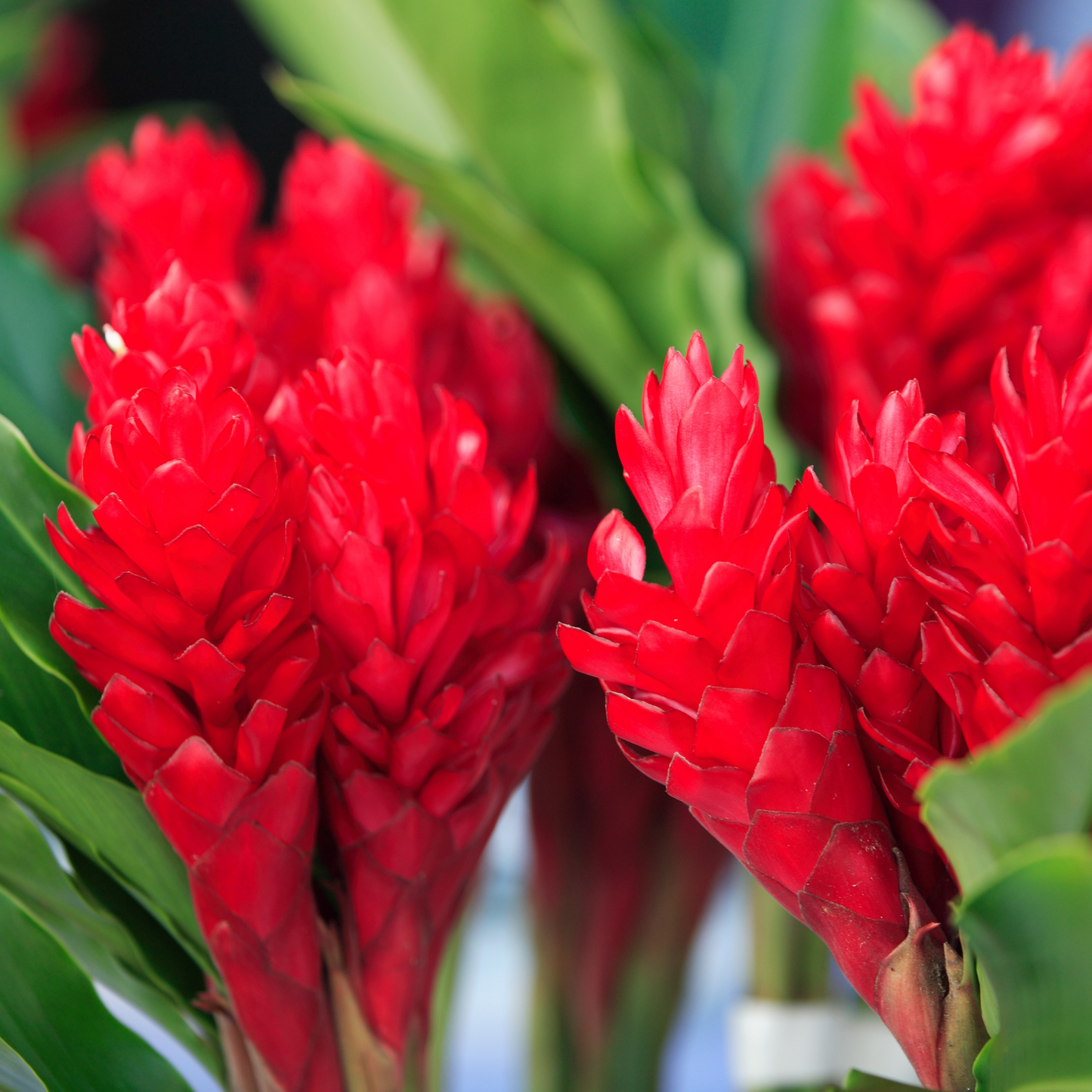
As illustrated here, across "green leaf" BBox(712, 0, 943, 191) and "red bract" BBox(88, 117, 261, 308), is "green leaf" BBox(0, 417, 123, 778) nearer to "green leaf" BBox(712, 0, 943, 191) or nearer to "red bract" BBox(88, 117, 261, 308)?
"red bract" BBox(88, 117, 261, 308)

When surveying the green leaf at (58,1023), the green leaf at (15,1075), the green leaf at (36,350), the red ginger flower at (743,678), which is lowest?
the green leaf at (15,1075)

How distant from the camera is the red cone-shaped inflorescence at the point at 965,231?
15.4 inches

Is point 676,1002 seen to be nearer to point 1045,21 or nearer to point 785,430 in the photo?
point 785,430

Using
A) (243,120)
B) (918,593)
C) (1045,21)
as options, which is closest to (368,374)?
(918,593)

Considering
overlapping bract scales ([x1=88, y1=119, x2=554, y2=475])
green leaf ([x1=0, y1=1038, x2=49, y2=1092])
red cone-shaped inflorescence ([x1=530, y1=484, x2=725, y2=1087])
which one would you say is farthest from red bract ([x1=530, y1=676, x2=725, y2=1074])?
green leaf ([x1=0, y1=1038, x2=49, y2=1092])

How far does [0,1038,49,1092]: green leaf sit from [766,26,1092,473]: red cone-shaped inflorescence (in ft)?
1.12

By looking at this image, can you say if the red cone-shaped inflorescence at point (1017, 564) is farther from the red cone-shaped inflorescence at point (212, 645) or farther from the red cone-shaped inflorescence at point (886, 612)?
the red cone-shaped inflorescence at point (212, 645)

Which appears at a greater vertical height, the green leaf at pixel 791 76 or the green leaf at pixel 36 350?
the green leaf at pixel 791 76

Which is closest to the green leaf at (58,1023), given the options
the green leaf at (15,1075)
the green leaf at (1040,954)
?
the green leaf at (15,1075)

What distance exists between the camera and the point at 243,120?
46.8 inches

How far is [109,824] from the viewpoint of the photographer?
0.29 m

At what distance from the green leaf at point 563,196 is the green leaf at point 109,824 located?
24 cm

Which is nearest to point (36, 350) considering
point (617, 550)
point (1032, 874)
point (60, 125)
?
point (617, 550)

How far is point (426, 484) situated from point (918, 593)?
0.13 metres
